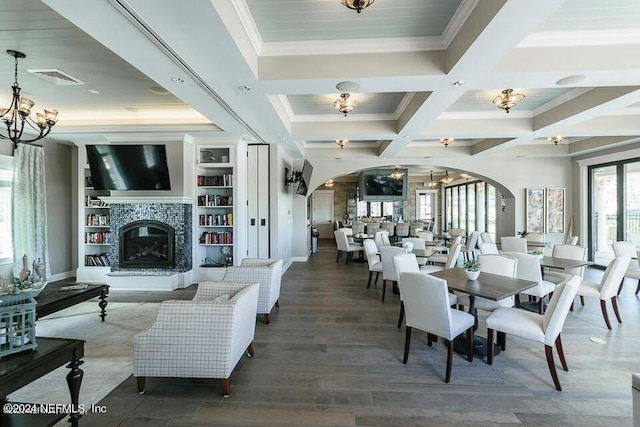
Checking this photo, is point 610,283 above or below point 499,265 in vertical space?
below

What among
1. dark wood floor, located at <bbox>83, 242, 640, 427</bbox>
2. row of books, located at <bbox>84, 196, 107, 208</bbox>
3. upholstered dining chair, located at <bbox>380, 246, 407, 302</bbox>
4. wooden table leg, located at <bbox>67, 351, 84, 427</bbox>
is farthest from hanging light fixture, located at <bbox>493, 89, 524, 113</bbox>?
row of books, located at <bbox>84, 196, 107, 208</bbox>

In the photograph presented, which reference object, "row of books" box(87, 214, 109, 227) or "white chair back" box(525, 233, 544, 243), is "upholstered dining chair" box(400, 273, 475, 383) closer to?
"white chair back" box(525, 233, 544, 243)

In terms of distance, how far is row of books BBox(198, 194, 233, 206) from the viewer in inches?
237

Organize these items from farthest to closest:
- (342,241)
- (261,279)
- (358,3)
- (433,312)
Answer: (342,241) → (261,279) → (433,312) → (358,3)

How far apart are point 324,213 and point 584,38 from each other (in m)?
11.8

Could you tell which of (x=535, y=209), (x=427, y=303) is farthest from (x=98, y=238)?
(x=535, y=209)

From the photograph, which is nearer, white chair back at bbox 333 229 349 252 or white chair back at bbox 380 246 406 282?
white chair back at bbox 380 246 406 282

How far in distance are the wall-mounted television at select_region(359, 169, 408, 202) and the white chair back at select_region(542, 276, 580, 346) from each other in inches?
349

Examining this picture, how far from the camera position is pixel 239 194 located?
235 inches

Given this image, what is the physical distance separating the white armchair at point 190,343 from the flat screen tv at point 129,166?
3.74 meters

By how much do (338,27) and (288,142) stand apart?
137 inches

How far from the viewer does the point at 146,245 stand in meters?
5.83

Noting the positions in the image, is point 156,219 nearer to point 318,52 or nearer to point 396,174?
point 318,52

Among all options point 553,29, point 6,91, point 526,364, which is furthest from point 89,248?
point 553,29
